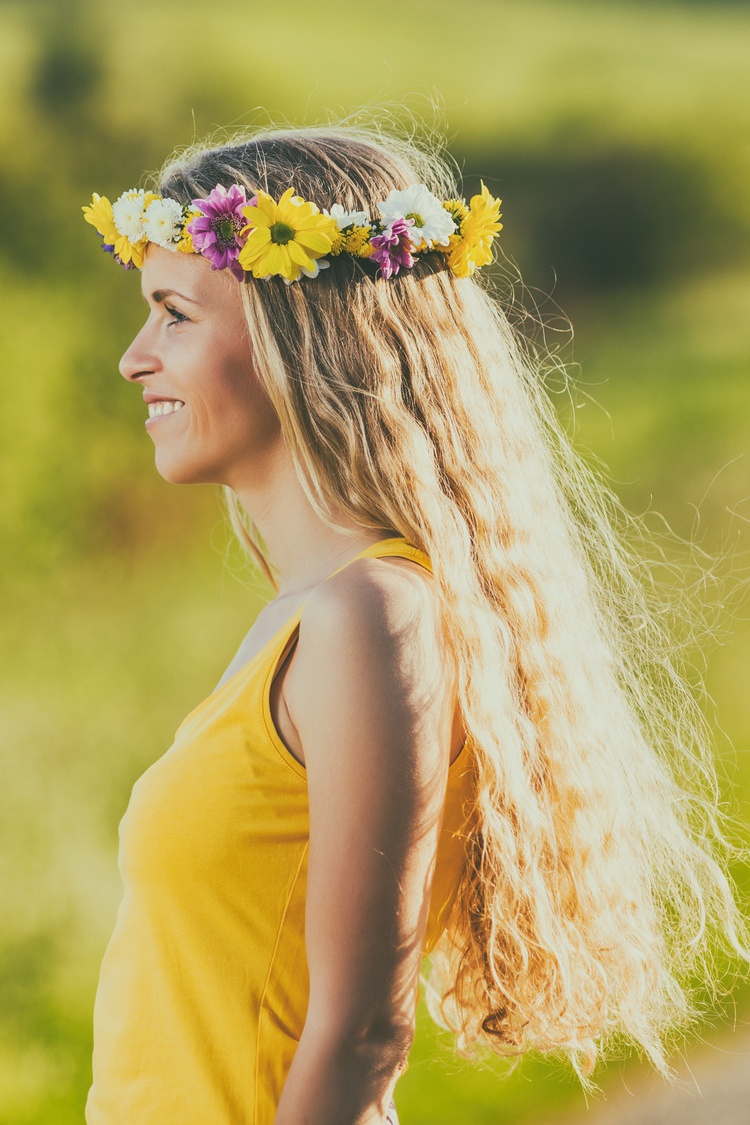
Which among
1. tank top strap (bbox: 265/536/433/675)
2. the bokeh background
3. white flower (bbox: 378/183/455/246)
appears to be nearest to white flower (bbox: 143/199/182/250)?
white flower (bbox: 378/183/455/246)

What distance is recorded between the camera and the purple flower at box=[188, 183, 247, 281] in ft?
3.69

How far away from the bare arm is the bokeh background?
5.16 feet

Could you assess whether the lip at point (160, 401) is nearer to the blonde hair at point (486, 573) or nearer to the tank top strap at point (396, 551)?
the blonde hair at point (486, 573)

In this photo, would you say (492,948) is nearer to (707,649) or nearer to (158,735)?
(158,735)

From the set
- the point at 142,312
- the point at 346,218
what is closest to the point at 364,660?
the point at 346,218

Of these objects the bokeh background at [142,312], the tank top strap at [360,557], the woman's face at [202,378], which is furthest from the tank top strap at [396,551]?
the bokeh background at [142,312]

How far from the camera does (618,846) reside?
122 cm

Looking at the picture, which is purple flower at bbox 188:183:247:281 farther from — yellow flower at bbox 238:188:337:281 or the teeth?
the teeth

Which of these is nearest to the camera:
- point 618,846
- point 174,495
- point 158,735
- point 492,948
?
point 492,948

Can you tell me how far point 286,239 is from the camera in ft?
3.60

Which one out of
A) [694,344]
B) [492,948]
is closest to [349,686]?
[492,948]

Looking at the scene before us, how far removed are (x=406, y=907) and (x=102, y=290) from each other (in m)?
2.17

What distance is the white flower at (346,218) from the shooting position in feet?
3.69

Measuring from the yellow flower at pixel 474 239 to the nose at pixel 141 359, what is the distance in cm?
36
